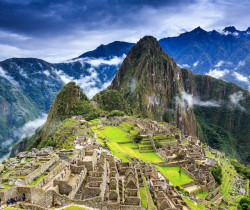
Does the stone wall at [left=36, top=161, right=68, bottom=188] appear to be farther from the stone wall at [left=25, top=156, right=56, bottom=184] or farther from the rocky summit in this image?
the stone wall at [left=25, top=156, right=56, bottom=184]

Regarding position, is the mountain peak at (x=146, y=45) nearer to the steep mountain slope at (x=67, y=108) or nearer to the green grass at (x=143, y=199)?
the steep mountain slope at (x=67, y=108)

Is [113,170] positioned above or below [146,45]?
below

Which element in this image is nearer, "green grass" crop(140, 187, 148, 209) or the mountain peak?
"green grass" crop(140, 187, 148, 209)

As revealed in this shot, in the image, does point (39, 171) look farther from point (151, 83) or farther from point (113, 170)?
point (151, 83)

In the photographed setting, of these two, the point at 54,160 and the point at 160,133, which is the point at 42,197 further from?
the point at 160,133

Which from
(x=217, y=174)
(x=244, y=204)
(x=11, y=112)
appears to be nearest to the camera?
(x=244, y=204)

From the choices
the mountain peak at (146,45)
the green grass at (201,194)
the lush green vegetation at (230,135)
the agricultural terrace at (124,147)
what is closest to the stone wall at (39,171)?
the agricultural terrace at (124,147)

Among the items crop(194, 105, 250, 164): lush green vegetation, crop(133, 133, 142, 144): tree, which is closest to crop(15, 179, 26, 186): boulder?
crop(133, 133, 142, 144): tree

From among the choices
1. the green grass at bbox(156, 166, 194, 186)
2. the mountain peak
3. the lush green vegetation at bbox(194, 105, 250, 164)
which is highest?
the mountain peak

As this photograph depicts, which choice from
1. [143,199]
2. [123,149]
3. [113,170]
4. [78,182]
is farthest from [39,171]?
[123,149]
